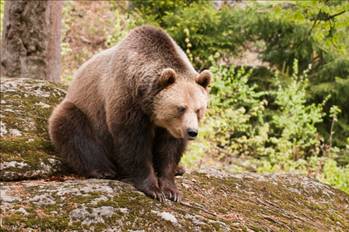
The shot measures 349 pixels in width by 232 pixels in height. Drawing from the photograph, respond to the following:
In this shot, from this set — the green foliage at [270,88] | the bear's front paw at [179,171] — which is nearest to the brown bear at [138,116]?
the bear's front paw at [179,171]

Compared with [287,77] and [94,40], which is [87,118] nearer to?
[287,77]

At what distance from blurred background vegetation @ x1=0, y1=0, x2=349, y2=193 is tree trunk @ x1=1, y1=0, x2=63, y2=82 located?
9.68 feet

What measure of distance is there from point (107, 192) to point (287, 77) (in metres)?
8.76

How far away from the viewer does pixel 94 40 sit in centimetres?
1869

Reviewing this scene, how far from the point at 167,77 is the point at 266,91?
804cm

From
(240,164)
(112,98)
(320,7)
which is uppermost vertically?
(320,7)

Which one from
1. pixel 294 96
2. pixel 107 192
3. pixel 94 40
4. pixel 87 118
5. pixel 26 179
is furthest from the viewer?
pixel 94 40

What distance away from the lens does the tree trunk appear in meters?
8.27

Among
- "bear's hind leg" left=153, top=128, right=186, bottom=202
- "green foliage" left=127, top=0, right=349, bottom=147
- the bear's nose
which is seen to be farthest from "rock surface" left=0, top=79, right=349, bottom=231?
"green foliage" left=127, top=0, right=349, bottom=147

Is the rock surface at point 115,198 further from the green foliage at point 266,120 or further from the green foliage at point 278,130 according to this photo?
the green foliage at point 266,120

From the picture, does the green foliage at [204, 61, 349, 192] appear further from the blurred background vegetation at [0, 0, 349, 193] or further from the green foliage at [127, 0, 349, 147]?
the green foliage at [127, 0, 349, 147]

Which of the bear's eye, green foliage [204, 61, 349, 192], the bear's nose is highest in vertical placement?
the bear's eye

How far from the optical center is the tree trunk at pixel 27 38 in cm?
827

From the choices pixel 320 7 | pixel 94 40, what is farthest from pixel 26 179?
pixel 94 40
